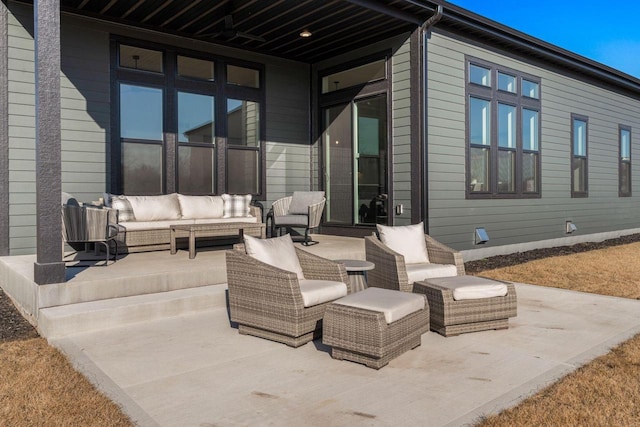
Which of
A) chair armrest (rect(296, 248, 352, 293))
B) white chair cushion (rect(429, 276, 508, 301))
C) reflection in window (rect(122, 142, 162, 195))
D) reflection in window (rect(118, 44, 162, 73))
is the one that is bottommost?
white chair cushion (rect(429, 276, 508, 301))

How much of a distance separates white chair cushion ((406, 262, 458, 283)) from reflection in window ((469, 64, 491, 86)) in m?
4.41

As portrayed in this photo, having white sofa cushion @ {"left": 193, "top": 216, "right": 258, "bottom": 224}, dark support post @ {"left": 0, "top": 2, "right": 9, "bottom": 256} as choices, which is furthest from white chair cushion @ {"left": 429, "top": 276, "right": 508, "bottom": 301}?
dark support post @ {"left": 0, "top": 2, "right": 9, "bottom": 256}

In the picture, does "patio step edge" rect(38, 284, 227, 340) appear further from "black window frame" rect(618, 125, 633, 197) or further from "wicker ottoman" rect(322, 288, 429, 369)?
"black window frame" rect(618, 125, 633, 197)

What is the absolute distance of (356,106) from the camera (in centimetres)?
786

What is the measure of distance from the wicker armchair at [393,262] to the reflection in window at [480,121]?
3.74 metres

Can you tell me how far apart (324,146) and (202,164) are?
215 cm

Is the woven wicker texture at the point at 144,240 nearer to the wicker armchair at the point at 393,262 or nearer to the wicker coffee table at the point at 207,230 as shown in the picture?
the wicker coffee table at the point at 207,230

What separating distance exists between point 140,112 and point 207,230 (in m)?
2.36

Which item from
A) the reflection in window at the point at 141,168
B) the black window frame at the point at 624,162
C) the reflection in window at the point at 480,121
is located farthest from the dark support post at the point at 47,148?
the black window frame at the point at 624,162

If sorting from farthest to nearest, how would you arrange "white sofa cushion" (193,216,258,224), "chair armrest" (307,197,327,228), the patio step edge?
1. "chair armrest" (307,197,327,228)
2. "white sofa cushion" (193,216,258,224)
3. the patio step edge

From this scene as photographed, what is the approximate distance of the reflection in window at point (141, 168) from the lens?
6.66 meters

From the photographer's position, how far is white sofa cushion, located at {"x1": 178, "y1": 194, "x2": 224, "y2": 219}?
A: 6602mm

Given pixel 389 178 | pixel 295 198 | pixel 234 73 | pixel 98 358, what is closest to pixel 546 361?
pixel 98 358

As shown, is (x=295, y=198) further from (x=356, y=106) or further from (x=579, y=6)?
(x=579, y=6)
